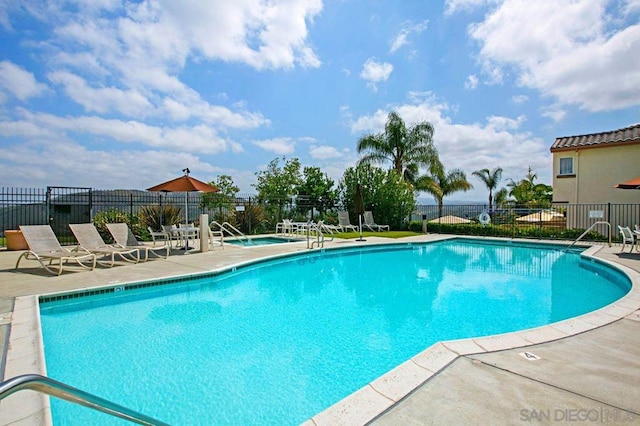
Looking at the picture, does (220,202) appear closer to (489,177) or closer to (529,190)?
(489,177)

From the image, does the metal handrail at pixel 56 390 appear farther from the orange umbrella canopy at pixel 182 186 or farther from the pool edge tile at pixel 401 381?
the orange umbrella canopy at pixel 182 186

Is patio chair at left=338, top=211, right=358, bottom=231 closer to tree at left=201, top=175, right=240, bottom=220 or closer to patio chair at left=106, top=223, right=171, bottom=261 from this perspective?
tree at left=201, top=175, right=240, bottom=220

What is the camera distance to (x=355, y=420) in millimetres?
2299

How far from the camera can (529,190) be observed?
104 feet

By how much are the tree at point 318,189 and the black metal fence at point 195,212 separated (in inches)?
135

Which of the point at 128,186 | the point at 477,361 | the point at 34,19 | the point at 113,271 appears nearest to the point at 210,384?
the point at 477,361

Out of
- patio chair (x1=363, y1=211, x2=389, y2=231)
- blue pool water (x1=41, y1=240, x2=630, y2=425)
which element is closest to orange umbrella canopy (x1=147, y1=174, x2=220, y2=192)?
blue pool water (x1=41, y1=240, x2=630, y2=425)

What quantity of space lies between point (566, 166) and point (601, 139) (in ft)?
5.82

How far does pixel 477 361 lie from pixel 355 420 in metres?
1.44

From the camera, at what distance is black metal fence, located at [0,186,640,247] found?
12266 mm

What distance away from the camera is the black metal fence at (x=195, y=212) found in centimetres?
1227

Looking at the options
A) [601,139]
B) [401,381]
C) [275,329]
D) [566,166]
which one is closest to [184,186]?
[275,329]

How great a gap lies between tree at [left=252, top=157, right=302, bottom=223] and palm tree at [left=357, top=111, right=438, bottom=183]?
16.4 feet

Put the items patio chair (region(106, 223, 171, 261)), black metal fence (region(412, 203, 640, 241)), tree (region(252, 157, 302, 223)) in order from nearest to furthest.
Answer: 1. patio chair (region(106, 223, 171, 261))
2. black metal fence (region(412, 203, 640, 241))
3. tree (region(252, 157, 302, 223))
